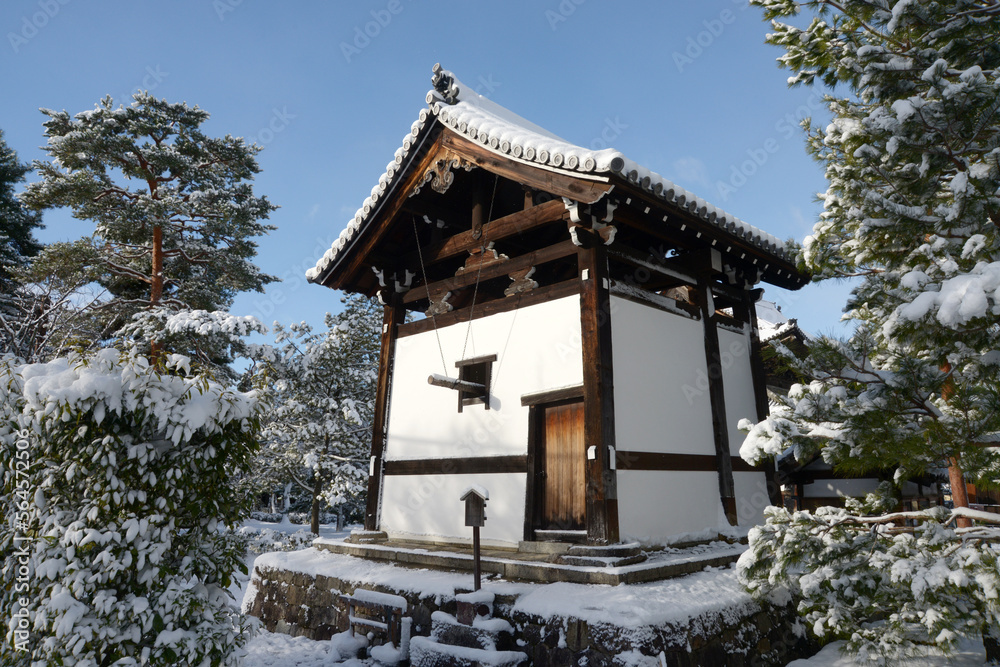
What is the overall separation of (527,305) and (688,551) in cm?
389

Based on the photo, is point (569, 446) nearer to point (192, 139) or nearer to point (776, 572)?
point (776, 572)

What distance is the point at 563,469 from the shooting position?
765cm

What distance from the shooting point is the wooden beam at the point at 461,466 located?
7953mm

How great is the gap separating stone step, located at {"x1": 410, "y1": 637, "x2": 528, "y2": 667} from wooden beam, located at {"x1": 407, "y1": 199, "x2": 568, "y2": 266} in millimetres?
5324

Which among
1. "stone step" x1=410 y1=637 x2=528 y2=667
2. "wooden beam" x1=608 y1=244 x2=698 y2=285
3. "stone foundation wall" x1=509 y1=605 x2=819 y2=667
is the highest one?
"wooden beam" x1=608 y1=244 x2=698 y2=285

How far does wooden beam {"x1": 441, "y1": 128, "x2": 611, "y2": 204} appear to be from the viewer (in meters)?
6.98

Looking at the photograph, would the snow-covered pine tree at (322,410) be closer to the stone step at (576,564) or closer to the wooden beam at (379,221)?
the wooden beam at (379,221)

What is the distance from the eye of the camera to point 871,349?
5059 mm

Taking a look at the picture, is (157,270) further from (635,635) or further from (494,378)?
(635,635)

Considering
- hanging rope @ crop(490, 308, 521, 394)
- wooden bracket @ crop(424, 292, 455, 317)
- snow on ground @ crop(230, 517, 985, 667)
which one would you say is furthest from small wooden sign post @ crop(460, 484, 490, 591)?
wooden bracket @ crop(424, 292, 455, 317)

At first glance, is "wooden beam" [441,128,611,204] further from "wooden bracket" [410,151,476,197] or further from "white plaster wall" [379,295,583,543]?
"white plaster wall" [379,295,583,543]

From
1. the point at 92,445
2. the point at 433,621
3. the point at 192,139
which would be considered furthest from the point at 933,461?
the point at 192,139

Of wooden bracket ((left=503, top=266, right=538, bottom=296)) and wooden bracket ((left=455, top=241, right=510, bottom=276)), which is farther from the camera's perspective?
wooden bracket ((left=455, top=241, right=510, bottom=276))

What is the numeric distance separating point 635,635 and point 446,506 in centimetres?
441
